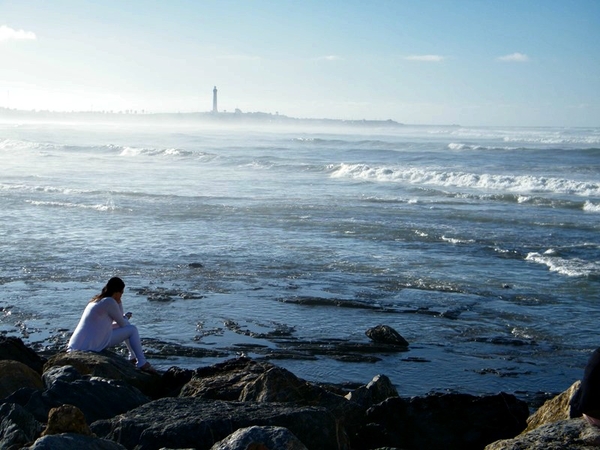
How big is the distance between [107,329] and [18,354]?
93 centimetres

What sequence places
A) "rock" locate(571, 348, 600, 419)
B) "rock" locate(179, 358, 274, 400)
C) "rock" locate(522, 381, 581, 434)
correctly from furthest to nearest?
"rock" locate(179, 358, 274, 400)
"rock" locate(522, 381, 581, 434)
"rock" locate(571, 348, 600, 419)

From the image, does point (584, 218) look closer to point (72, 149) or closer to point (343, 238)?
point (343, 238)

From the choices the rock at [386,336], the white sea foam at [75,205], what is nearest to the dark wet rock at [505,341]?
the rock at [386,336]

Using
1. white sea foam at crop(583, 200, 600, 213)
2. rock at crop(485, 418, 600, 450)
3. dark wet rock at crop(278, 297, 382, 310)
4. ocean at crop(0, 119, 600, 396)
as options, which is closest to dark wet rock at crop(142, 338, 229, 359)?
ocean at crop(0, 119, 600, 396)

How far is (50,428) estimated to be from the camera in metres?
5.21

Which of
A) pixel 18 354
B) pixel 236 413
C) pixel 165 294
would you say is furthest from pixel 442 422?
pixel 165 294

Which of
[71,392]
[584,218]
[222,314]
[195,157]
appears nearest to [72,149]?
[195,157]

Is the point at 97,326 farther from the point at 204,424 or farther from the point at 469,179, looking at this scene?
the point at 469,179

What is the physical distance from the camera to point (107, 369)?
7.74 metres

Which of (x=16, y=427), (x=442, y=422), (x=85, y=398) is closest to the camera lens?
(x=16, y=427)

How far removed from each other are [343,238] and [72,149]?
165 feet

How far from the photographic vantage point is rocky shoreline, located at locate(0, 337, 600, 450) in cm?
521

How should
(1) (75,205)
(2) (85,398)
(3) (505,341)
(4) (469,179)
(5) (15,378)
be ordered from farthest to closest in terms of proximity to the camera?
(4) (469,179) < (1) (75,205) < (3) (505,341) < (5) (15,378) < (2) (85,398)

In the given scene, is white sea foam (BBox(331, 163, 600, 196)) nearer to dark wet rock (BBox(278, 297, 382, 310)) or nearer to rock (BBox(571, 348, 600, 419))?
dark wet rock (BBox(278, 297, 382, 310))
